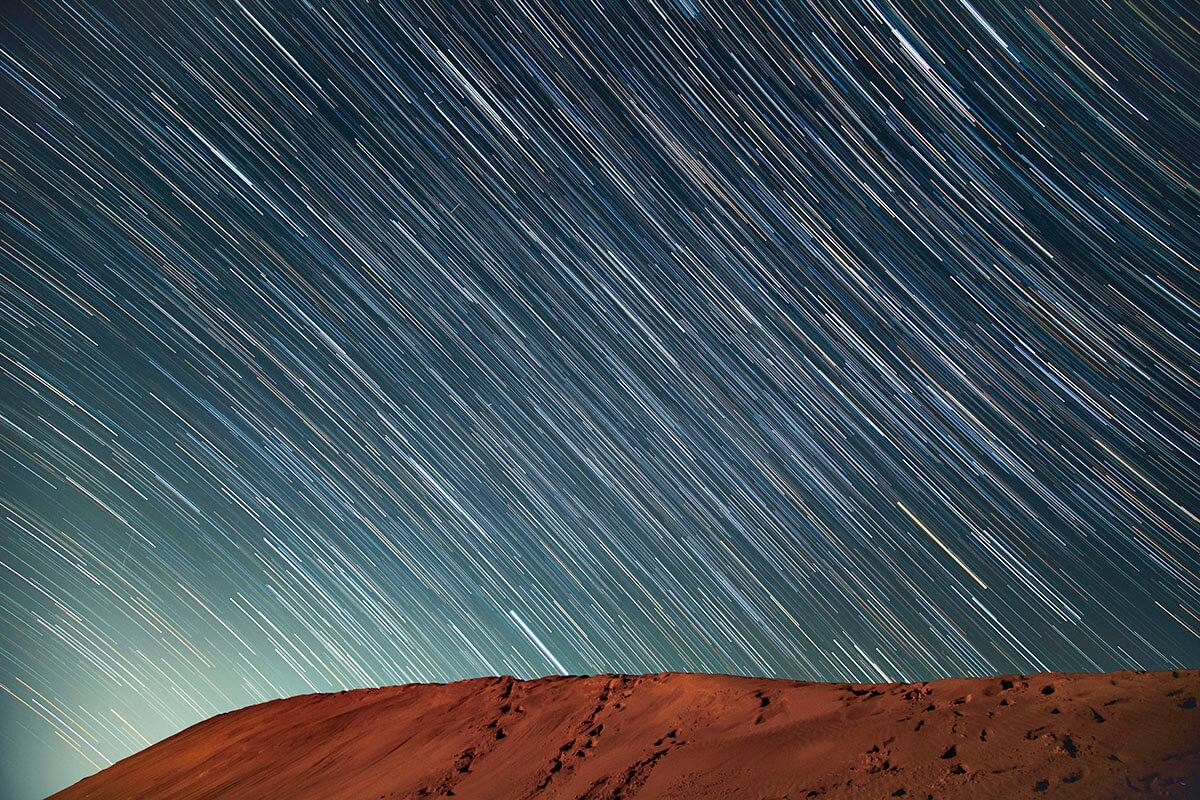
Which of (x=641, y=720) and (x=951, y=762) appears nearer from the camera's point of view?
(x=951, y=762)

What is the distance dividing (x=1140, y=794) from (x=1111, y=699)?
1.16 meters

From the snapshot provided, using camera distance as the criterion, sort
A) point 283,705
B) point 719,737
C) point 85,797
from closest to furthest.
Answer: point 719,737 < point 85,797 < point 283,705

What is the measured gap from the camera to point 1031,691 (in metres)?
4.78

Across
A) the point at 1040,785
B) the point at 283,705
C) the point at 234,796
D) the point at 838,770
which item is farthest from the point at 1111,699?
the point at 283,705

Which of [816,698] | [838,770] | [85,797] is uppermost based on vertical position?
[85,797]

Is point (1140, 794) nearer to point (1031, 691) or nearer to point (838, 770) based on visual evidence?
point (1031, 691)

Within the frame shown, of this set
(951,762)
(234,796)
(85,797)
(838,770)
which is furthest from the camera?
(85,797)

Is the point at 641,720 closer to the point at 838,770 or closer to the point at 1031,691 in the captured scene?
the point at 838,770

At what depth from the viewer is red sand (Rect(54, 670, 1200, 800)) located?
3.91 metres

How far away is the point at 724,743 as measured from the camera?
19.1 feet

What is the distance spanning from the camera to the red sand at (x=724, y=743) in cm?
391

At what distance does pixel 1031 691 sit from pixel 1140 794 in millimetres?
1467

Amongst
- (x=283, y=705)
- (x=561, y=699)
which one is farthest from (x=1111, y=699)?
(x=283, y=705)

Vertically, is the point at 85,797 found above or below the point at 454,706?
above
